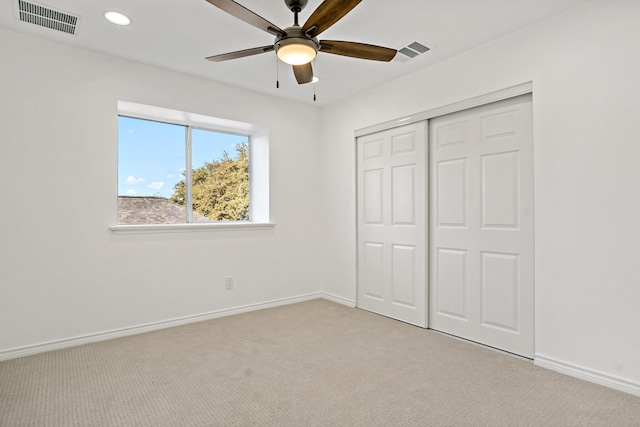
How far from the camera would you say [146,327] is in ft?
10.7

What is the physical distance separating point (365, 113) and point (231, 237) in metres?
2.02

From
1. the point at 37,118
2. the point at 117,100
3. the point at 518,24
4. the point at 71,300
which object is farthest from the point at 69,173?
the point at 518,24

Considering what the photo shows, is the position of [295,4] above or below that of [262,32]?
below

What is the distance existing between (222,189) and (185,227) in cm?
77

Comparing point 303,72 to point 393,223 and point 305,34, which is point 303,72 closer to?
point 305,34

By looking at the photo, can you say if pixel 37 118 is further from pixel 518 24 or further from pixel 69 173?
pixel 518 24

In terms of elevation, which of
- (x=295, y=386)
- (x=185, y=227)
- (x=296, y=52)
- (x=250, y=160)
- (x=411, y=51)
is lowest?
(x=295, y=386)

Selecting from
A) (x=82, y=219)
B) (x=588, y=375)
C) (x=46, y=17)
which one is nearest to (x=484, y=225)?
(x=588, y=375)

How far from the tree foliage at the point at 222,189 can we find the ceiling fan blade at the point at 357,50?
2334mm

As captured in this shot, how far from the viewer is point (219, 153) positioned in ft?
13.5

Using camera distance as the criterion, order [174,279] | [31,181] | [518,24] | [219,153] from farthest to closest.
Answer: [219,153] → [174,279] → [31,181] → [518,24]

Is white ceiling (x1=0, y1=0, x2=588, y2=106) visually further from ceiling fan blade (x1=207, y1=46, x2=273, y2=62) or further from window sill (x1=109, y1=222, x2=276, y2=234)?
window sill (x1=109, y1=222, x2=276, y2=234)

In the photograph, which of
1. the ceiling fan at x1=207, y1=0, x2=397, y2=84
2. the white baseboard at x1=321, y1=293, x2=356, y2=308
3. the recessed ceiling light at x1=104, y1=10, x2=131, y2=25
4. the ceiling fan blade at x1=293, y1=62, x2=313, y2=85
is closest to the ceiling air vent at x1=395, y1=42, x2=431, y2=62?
the ceiling fan at x1=207, y1=0, x2=397, y2=84

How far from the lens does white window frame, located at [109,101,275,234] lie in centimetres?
332
